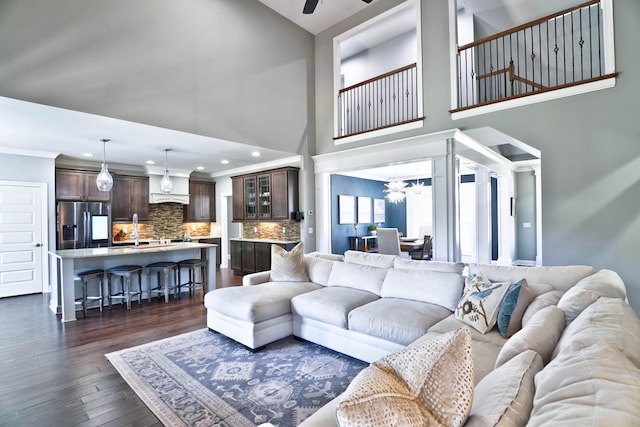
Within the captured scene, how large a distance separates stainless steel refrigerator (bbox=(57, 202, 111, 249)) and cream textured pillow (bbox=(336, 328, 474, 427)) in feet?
24.5

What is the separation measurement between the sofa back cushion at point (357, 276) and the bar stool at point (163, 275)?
9.71ft

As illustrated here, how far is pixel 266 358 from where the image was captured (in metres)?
3.14

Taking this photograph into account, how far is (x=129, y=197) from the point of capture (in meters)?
7.74

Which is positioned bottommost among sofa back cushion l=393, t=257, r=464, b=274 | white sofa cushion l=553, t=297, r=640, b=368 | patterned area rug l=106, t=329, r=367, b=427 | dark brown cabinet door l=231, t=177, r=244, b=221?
patterned area rug l=106, t=329, r=367, b=427

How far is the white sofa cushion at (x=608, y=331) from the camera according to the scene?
3.69 ft

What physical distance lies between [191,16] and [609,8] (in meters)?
5.31

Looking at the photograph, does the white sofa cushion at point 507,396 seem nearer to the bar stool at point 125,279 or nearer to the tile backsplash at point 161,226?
the bar stool at point 125,279

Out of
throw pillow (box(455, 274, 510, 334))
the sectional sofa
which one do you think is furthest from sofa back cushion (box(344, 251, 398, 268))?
throw pillow (box(455, 274, 510, 334))

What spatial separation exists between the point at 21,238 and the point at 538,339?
7.97 meters

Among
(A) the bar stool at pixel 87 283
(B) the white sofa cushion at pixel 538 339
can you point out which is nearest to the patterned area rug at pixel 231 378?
(B) the white sofa cushion at pixel 538 339

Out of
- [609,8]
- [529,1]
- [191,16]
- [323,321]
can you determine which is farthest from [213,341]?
Answer: [529,1]

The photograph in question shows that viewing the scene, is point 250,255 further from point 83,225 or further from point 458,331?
point 458,331

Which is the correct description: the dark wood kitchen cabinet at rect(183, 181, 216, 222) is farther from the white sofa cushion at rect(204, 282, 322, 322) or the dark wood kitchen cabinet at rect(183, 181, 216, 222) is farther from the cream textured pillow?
the cream textured pillow

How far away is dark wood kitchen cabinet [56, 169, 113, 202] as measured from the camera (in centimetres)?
661
